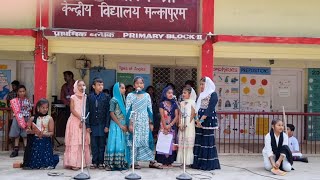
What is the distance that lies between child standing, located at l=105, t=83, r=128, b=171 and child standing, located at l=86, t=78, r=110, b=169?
0.15 m

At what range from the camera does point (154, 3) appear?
8.75 meters

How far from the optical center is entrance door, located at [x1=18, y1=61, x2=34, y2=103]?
11.2 m

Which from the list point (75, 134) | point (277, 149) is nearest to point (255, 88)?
point (277, 149)

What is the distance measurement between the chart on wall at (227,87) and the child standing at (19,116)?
518 cm

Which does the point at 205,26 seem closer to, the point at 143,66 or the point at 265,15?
the point at 265,15

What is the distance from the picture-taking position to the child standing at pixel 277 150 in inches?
292

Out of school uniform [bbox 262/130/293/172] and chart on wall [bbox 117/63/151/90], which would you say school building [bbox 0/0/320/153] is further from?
chart on wall [bbox 117/63/151/90]

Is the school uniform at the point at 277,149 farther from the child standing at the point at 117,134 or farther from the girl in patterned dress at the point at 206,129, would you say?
the child standing at the point at 117,134

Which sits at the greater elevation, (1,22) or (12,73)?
(1,22)

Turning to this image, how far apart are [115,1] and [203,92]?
→ 2.73 metres

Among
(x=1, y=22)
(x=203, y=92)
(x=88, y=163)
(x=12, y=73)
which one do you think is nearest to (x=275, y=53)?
(x=203, y=92)

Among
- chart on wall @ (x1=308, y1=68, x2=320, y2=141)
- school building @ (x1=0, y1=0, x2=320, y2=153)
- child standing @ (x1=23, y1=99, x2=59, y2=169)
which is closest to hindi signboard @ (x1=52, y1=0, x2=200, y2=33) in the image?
school building @ (x1=0, y1=0, x2=320, y2=153)

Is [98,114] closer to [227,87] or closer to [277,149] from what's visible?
[277,149]

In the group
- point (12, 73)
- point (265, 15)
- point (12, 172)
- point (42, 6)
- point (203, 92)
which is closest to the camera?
point (12, 172)
